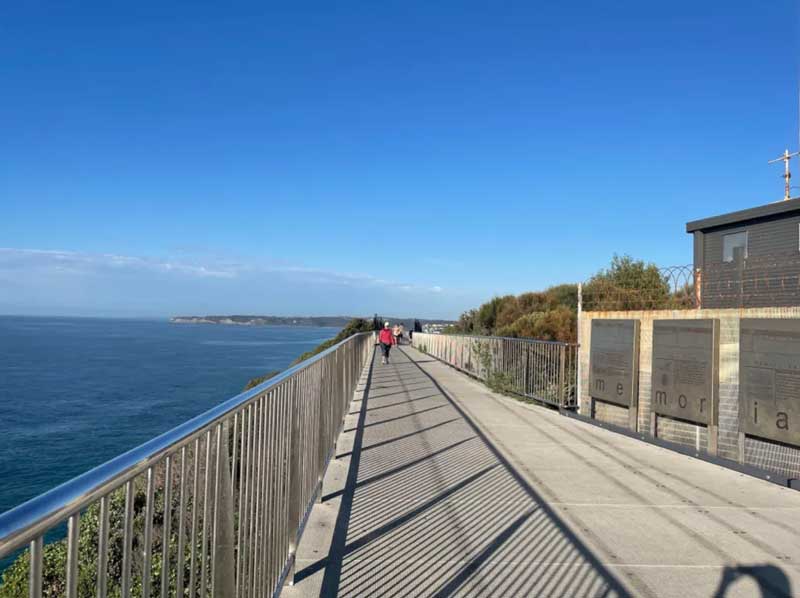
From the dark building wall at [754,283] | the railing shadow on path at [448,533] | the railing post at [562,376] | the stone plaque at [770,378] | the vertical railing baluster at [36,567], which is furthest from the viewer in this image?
the railing post at [562,376]

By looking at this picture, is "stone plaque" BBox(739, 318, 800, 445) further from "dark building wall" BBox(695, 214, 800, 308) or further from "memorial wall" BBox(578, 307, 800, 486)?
"dark building wall" BBox(695, 214, 800, 308)

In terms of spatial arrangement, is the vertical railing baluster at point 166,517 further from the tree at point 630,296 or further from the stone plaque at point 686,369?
the tree at point 630,296

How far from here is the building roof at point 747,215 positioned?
16.5m

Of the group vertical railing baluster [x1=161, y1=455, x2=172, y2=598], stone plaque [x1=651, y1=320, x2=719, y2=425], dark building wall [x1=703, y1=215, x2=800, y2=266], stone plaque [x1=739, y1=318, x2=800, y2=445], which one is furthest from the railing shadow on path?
dark building wall [x1=703, y1=215, x2=800, y2=266]

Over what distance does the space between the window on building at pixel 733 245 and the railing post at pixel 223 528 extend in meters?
18.2

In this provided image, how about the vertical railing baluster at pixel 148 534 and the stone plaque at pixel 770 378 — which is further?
the stone plaque at pixel 770 378

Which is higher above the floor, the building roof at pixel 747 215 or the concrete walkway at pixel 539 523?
the building roof at pixel 747 215

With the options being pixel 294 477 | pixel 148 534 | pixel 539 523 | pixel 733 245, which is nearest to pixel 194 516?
pixel 148 534

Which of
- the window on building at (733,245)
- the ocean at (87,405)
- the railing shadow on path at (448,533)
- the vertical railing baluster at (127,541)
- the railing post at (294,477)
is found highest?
the window on building at (733,245)

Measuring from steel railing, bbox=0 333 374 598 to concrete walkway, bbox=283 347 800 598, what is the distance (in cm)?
70

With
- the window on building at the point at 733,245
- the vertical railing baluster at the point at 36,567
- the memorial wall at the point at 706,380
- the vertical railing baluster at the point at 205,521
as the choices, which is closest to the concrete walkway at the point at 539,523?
the memorial wall at the point at 706,380

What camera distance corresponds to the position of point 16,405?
35.5 m

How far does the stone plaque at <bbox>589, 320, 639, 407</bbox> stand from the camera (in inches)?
370

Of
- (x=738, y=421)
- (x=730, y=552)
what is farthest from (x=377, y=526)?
(x=738, y=421)
